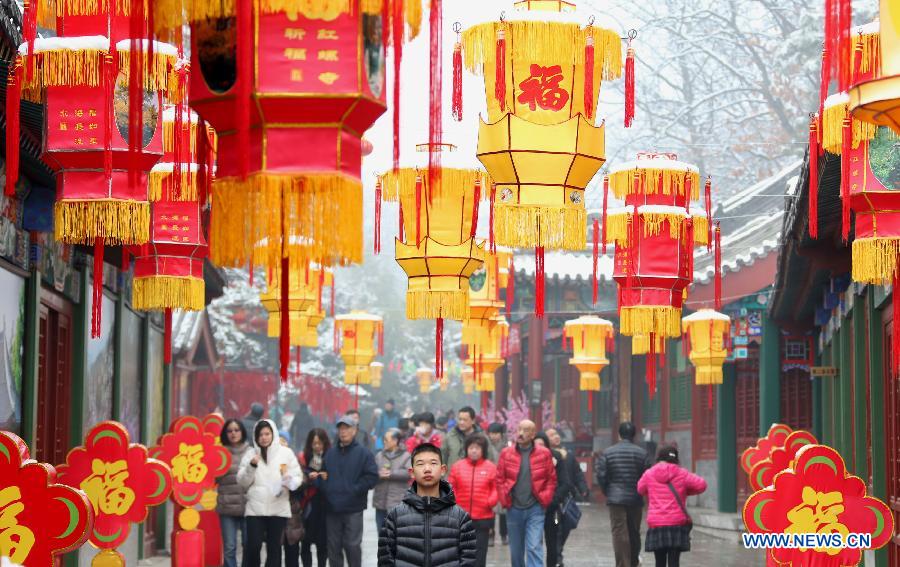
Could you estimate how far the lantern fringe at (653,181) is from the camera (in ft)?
45.5

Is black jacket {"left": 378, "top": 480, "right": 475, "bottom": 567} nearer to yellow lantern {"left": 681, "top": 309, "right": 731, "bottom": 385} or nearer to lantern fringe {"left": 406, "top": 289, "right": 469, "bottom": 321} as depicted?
lantern fringe {"left": 406, "top": 289, "right": 469, "bottom": 321}

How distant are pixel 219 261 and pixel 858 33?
3.82 m

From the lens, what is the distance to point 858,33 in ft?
26.0

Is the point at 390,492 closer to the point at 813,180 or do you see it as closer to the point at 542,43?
the point at 542,43

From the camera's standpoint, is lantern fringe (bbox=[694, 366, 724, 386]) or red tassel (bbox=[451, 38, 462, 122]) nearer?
red tassel (bbox=[451, 38, 462, 122])

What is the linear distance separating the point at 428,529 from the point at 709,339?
14.9 metres

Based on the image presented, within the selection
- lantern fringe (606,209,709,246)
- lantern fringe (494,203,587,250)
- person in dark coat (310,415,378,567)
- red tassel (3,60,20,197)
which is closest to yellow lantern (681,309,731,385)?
lantern fringe (606,209,709,246)

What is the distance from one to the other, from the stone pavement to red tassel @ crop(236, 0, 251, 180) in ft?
44.9

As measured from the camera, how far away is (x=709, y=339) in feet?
74.8

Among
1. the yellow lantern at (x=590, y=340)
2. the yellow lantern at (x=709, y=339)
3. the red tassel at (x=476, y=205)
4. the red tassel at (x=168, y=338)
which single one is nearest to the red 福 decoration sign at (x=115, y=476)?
the red tassel at (x=168, y=338)

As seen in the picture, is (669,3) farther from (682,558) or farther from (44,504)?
(44,504)

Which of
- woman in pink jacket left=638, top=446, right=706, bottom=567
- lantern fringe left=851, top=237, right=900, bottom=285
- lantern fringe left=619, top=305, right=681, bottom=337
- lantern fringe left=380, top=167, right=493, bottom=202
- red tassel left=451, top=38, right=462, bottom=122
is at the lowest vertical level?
woman in pink jacket left=638, top=446, right=706, bottom=567

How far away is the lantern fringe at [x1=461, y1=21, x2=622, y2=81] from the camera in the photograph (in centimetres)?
1026

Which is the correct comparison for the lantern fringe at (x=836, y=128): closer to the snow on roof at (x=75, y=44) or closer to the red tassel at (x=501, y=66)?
the red tassel at (x=501, y=66)
